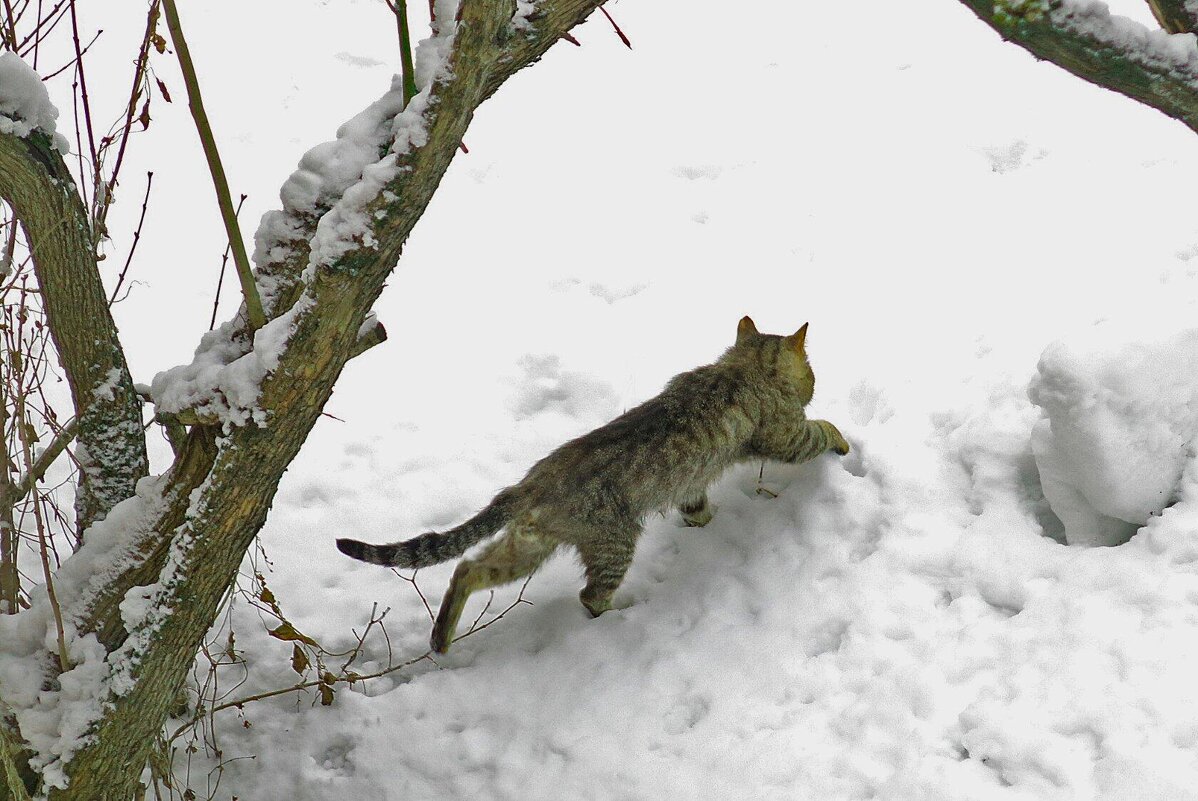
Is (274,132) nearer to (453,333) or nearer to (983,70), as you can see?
(453,333)

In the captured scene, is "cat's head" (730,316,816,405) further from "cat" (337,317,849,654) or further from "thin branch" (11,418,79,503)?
"thin branch" (11,418,79,503)

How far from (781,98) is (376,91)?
8.97ft

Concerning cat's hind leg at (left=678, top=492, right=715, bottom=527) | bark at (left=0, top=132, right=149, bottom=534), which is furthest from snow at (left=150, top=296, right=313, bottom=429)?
cat's hind leg at (left=678, top=492, right=715, bottom=527)

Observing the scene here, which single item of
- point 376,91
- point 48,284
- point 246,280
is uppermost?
point 376,91

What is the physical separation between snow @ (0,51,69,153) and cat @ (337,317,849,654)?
5.78ft

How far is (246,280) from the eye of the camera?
2.77m

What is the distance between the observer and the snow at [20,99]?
2771 mm

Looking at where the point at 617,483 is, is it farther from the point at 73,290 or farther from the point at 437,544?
the point at 73,290

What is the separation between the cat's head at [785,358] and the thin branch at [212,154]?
2.39 meters

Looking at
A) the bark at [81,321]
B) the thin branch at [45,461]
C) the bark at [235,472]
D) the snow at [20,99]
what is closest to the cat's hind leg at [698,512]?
the bark at [235,472]

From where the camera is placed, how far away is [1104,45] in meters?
2.93

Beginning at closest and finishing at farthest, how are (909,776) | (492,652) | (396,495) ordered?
1. (909,776)
2. (492,652)
3. (396,495)

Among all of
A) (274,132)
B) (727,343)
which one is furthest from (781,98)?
(274,132)

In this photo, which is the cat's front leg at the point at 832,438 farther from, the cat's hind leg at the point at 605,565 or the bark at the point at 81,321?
the bark at the point at 81,321
